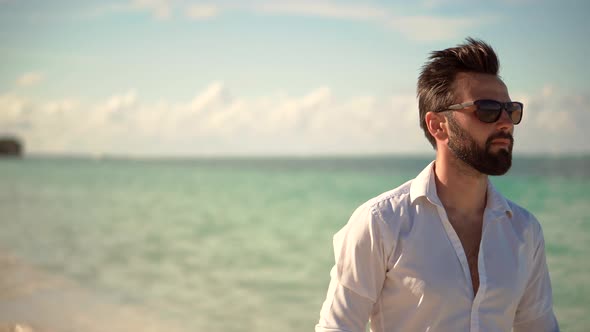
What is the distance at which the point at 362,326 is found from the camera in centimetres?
209

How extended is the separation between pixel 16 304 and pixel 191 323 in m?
1.90

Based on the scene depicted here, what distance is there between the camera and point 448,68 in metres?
2.26

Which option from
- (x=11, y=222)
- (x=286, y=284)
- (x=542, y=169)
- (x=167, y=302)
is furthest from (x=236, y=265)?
(x=542, y=169)

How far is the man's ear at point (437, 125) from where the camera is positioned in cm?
226

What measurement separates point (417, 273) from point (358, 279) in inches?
7.2

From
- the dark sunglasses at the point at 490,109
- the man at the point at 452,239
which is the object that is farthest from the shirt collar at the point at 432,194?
the dark sunglasses at the point at 490,109

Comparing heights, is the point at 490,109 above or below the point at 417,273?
above

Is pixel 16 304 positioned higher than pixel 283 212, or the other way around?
pixel 16 304

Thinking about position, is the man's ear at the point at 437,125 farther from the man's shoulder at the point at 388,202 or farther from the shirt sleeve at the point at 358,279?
the shirt sleeve at the point at 358,279

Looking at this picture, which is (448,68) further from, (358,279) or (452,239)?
(358,279)

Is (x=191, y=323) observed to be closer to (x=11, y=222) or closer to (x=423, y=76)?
(x=423, y=76)

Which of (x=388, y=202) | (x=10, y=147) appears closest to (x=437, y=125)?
(x=388, y=202)

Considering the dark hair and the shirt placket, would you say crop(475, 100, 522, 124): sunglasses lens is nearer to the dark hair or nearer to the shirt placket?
the dark hair

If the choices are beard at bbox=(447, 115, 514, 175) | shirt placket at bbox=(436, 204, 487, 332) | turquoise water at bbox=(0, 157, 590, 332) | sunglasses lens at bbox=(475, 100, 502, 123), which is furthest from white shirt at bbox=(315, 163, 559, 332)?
turquoise water at bbox=(0, 157, 590, 332)
